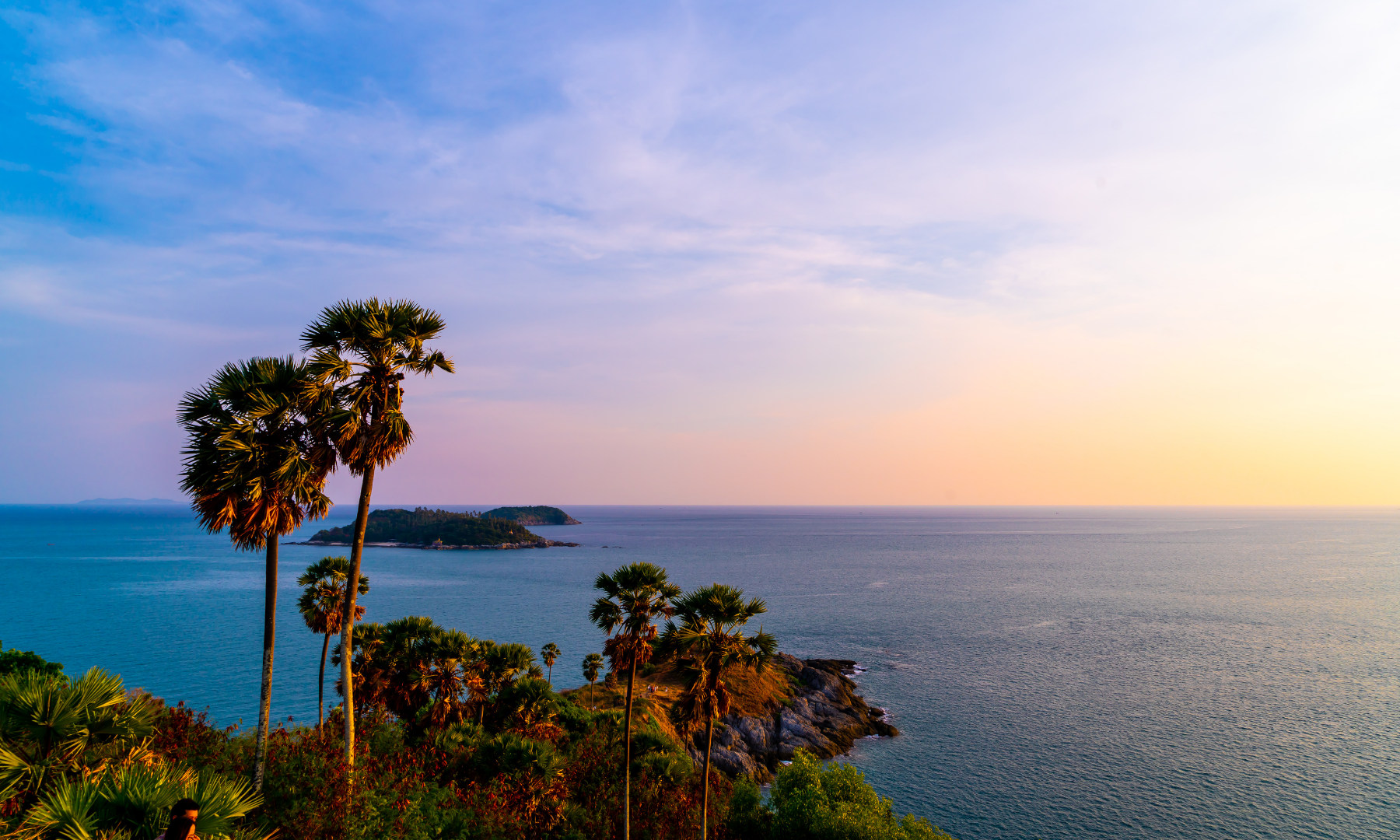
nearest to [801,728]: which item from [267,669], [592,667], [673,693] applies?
[673,693]

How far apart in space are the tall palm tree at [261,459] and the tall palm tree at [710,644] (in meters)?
14.5

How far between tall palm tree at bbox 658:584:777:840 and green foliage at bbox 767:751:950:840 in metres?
7.19

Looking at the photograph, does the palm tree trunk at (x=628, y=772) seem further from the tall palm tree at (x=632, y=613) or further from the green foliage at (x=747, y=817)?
the green foliage at (x=747, y=817)

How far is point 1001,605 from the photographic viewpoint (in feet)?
386

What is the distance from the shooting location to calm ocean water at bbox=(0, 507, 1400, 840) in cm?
4684

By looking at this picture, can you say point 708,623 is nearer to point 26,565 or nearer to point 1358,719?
point 1358,719

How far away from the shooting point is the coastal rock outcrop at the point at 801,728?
53.7m

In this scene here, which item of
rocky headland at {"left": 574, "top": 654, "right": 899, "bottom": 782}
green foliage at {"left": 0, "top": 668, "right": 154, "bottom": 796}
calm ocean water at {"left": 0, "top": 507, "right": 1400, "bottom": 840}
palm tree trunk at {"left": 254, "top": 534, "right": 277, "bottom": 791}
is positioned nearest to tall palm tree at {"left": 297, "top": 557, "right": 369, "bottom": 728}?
palm tree trunk at {"left": 254, "top": 534, "right": 277, "bottom": 791}

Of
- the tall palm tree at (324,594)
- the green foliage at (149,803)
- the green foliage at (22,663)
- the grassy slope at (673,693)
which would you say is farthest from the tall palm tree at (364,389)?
the grassy slope at (673,693)

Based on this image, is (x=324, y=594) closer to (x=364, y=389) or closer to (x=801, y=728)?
(x=364, y=389)

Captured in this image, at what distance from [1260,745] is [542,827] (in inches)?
2551

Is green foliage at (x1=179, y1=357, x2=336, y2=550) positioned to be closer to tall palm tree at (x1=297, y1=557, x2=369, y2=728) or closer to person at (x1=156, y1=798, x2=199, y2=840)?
person at (x1=156, y1=798, x2=199, y2=840)

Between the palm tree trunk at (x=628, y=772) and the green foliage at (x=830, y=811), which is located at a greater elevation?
the palm tree trunk at (x=628, y=772)

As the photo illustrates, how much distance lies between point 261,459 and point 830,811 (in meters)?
29.4
